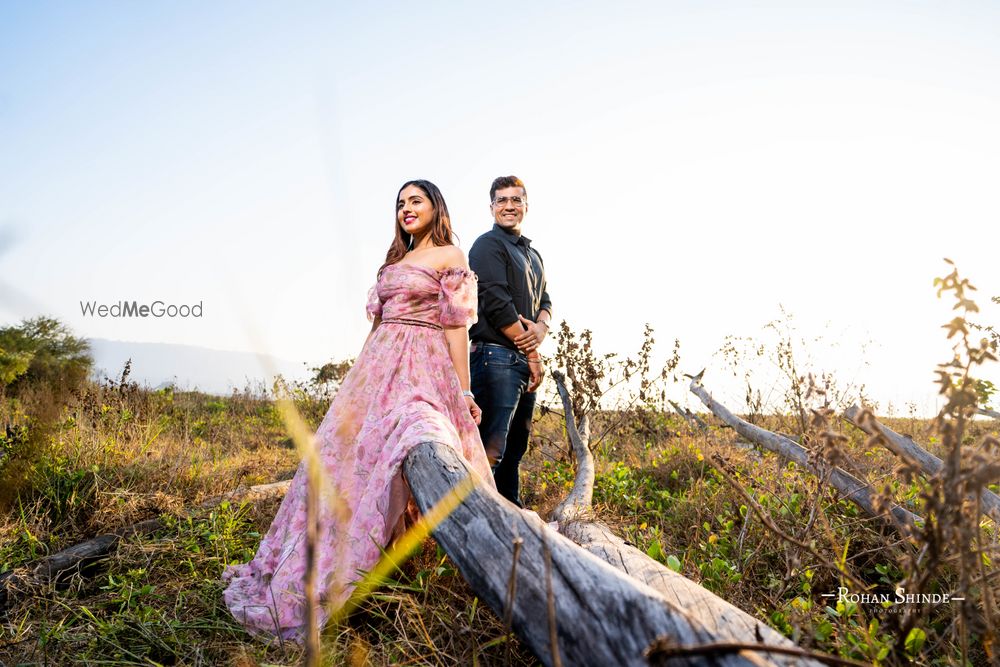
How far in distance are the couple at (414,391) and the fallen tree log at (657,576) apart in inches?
21.6

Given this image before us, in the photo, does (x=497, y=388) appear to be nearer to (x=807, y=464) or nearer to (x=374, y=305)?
(x=374, y=305)

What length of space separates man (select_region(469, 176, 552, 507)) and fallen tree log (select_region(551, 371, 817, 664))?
56 cm

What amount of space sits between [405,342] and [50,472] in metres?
2.99

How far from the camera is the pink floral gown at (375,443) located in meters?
2.66

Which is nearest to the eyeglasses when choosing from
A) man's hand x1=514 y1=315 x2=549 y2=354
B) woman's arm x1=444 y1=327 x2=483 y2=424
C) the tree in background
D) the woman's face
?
the woman's face

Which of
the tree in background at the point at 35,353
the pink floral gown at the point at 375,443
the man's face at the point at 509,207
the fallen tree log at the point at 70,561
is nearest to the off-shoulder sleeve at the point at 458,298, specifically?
the pink floral gown at the point at 375,443

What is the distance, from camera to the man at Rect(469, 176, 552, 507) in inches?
157

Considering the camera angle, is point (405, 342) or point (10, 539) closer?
point (405, 342)

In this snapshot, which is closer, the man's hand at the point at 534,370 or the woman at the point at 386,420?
the woman at the point at 386,420

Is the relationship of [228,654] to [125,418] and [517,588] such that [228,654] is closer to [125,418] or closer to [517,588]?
[517,588]

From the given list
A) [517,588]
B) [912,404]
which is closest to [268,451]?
[517,588]

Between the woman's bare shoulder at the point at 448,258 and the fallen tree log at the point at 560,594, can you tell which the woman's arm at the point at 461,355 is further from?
the fallen tree log at the point at 560,594

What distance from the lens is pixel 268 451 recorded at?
23.6ft

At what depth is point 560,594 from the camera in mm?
1607
